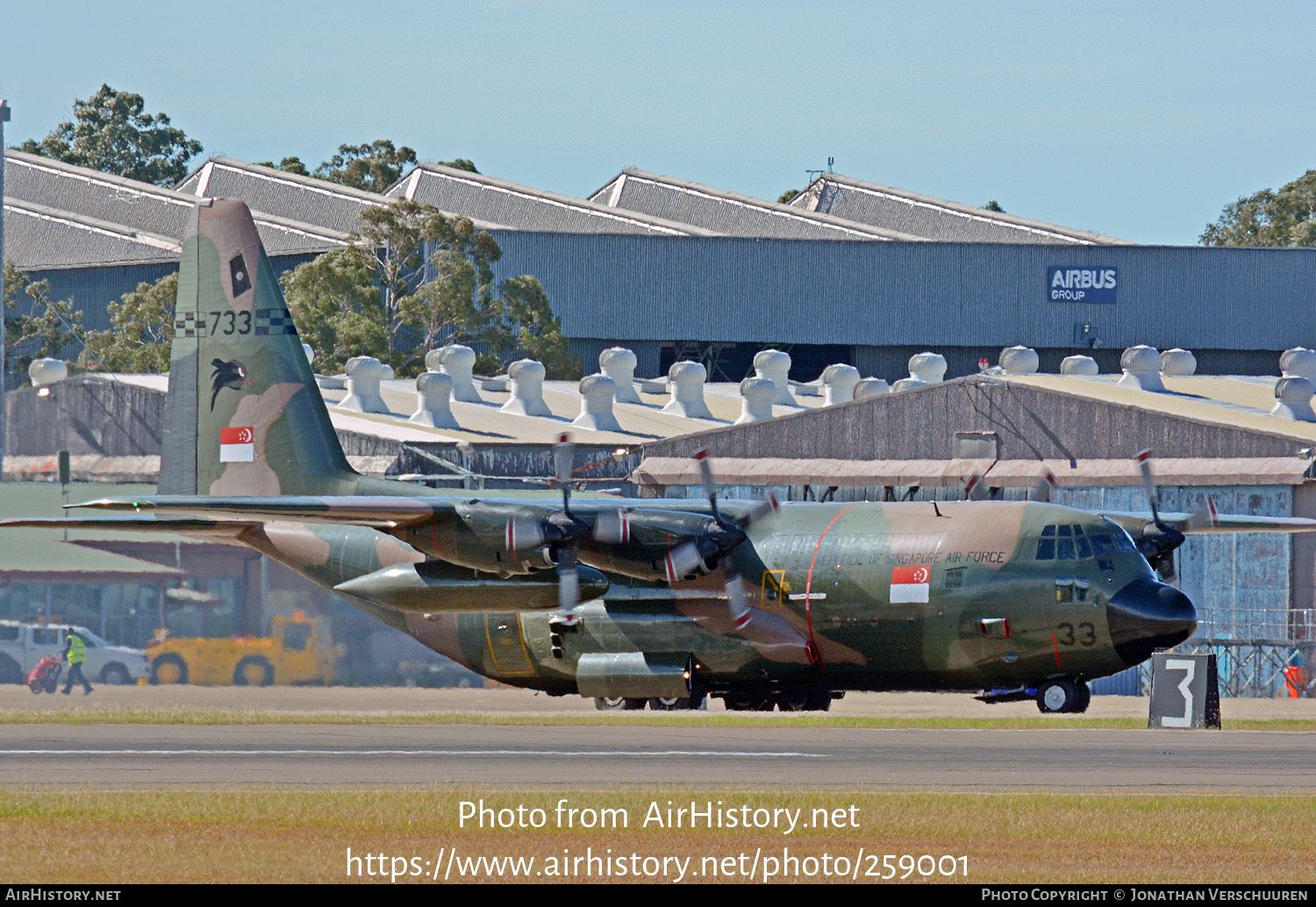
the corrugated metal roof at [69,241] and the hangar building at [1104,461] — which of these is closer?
the hangar building at [1104,461]

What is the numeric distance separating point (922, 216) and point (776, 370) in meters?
49.3

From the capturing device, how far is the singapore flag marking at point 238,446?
133 ft

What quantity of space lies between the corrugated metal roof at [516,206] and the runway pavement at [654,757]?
7315 cm

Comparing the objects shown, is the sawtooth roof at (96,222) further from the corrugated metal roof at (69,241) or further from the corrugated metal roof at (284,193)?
the corrugated metal roof at (284,193)

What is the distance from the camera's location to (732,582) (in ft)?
115

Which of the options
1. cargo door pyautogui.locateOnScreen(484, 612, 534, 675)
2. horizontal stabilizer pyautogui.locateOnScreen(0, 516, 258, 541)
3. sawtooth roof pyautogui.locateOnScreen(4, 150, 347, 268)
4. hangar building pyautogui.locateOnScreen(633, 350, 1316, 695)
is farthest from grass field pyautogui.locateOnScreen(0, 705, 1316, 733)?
sawtooth roof pyautogui.locateOnScreen(4, 150, 347, 268)

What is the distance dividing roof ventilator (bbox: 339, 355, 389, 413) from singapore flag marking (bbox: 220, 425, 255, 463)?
89.2ft

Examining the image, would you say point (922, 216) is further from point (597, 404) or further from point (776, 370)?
point (597, 404)

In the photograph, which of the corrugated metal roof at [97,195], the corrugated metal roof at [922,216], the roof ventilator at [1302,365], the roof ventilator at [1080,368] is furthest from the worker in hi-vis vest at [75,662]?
the corrugated metal roof at [922,216]

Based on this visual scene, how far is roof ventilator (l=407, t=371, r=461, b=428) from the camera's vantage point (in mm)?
65188

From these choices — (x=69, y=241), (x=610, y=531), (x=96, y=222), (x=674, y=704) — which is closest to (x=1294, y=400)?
(x=674, y=704)

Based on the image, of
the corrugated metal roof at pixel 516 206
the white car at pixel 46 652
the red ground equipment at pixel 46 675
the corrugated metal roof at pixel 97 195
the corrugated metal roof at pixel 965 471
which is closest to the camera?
the red ground equipment at pixel 46 675

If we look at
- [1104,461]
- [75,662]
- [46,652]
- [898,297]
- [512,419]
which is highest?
[898,297]
